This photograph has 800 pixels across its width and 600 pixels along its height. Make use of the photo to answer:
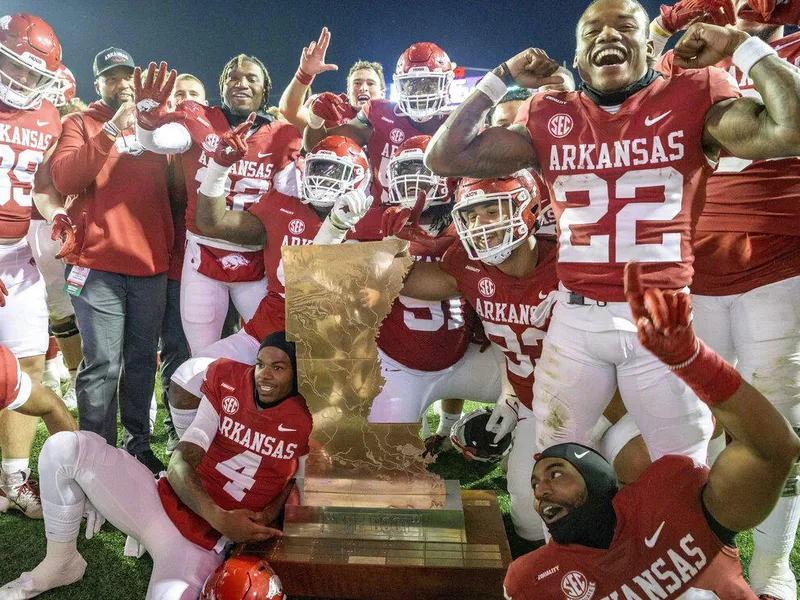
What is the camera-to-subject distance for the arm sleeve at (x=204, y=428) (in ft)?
7.75

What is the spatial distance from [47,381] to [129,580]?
2581 millimetres

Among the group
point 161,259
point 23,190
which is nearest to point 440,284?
point 161,259

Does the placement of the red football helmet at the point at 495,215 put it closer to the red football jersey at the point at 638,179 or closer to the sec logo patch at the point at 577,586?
the red football jersey at the point at 638,179

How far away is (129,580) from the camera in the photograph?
234 centimetres

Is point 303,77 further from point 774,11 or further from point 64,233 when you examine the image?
point 774,11

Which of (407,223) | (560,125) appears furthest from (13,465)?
(560,125)

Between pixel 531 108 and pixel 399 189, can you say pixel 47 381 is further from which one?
pixel 531 108

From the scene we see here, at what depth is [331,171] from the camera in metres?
2.82

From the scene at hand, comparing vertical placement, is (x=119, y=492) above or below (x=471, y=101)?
below

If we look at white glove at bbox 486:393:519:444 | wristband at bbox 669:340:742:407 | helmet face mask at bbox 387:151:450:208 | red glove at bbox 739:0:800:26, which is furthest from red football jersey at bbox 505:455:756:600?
helmet face mask at bbox 387:151:450:208

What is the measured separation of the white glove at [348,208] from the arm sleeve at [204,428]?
34.9 inches

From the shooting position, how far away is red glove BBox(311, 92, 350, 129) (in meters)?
3.46

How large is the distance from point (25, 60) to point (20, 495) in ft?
6.01

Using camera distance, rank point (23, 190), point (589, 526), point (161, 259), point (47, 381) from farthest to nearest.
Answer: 1. point (47, 381)
2. point (161, 259)
3. point (23, 190)
4. point (589, 526)
